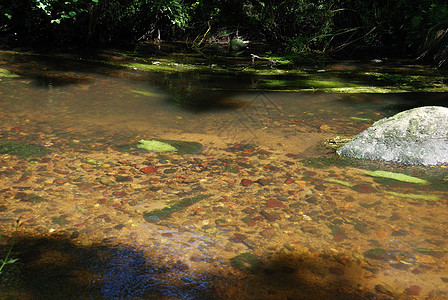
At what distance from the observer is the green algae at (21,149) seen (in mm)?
2641

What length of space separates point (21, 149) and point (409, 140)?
105 inches

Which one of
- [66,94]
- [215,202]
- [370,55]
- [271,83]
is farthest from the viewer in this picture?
[370,55]

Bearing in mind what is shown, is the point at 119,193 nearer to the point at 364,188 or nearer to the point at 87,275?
the point at 87,275

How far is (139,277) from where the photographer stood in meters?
1.54

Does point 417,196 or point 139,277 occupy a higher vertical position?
point 417,196

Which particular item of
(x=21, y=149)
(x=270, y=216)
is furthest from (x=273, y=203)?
(x=21, y=149)

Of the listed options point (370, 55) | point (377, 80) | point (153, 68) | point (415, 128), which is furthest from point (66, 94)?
point (370, 55)

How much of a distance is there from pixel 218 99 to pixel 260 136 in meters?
1.35

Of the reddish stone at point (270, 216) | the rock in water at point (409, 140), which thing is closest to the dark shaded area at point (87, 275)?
the reddish stone at point (270, 216)

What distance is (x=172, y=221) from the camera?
6.42 ft

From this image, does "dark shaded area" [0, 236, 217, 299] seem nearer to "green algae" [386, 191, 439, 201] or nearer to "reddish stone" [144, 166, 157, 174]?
"reddish stone" [144, 166, 157, 174]

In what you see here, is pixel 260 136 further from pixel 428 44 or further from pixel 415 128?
pixel 428 44

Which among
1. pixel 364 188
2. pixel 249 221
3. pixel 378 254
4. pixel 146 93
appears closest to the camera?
pixel 378 254

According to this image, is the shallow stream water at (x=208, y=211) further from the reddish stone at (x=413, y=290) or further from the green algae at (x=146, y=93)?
the green algae at (x=146, y=93)
